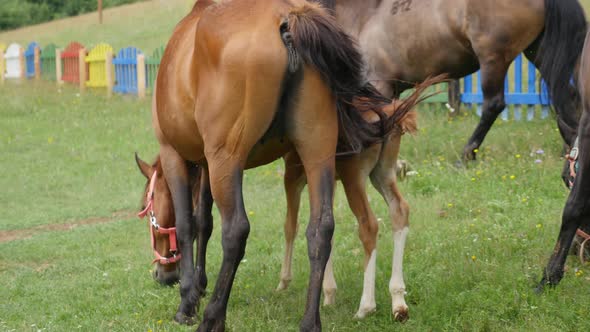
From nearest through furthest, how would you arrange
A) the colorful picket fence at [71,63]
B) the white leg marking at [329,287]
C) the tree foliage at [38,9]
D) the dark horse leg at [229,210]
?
the dark horse leg at [229,210], the white leg marking at [329,287], the colorful picket fence at [71,63], the tree foliage at [38,9]

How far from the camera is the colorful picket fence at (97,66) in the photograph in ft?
74.5

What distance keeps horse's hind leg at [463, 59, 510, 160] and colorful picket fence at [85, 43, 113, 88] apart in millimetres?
15323

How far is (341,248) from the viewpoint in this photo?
22.8 ft

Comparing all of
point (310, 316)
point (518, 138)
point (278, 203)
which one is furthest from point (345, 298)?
point (518, 138)

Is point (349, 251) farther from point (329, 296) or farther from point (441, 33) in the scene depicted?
point (441, 33)

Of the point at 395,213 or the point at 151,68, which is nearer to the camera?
the point at 395,213

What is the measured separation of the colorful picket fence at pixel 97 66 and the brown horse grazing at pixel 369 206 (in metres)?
18.1

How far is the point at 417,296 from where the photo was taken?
18.2ft

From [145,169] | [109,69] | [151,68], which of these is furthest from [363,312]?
[109,69]

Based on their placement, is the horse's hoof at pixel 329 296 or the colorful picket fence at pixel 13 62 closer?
the horse's hoof at pixel 329 296

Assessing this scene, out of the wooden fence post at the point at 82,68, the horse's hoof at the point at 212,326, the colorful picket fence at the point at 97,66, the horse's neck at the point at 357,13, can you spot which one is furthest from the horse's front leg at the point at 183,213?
the wooden fence post at the point at 82,68

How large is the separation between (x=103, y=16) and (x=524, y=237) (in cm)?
4596

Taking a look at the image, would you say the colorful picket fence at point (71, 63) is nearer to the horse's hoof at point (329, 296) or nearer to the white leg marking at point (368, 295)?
the horse's hoof at point (329, 296)

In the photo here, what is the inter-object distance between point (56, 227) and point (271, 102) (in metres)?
6.06
